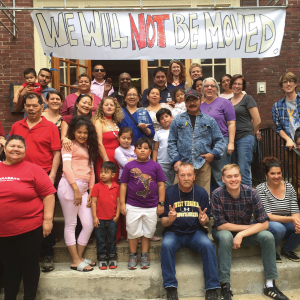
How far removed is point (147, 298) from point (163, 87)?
3281mm

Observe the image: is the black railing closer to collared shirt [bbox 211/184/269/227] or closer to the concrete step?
collared shirt [bbox 211/184/269/227]

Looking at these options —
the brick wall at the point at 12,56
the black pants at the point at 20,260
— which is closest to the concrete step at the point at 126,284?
the black pants at the point at 20,260

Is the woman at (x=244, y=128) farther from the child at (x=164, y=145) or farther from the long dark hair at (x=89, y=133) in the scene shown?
the long dark hair at (x=89, y=133)

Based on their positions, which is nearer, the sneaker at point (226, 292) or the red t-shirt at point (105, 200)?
the sneaker at point (226, 292)

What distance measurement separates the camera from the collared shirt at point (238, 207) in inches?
144

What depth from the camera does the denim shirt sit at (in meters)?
Result: 4.07

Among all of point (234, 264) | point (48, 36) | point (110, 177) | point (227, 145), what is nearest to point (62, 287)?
point (110, 177)

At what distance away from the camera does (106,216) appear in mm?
3768

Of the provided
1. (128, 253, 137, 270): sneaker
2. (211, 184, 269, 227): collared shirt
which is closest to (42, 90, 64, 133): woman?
(128, 253, 137, 270): sneaker

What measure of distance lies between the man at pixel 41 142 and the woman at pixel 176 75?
2.49 m

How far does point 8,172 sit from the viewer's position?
3.12 m

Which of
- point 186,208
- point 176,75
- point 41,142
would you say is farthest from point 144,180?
point 176,75

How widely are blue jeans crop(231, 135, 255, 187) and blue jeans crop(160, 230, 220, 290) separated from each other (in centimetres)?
137

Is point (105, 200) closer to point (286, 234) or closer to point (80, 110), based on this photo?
point (80, 110)
